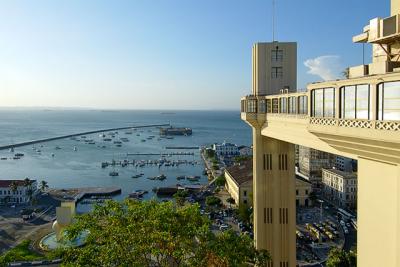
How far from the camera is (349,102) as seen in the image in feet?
22.0

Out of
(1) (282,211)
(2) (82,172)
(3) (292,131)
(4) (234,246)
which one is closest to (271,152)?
(1) (282,211)

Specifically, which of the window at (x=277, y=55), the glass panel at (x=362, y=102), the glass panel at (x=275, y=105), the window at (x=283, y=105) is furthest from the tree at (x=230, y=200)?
the glass panel at (x=362, y=102)

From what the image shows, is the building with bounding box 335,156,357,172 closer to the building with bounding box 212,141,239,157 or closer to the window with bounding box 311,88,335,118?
the building with bounding box 212,141,239,157

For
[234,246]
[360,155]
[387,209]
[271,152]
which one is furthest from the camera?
[271,152]

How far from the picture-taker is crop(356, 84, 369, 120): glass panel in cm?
621

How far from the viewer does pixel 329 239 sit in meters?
33.3

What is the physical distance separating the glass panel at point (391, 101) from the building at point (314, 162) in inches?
1998

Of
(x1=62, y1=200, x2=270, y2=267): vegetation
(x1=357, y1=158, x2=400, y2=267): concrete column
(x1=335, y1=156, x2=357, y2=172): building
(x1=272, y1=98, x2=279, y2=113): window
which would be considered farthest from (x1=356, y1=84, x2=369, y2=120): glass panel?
(x1=335, y1=156, x2=357, y2=172): building

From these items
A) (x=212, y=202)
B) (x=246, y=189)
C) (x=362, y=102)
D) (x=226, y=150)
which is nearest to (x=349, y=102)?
(x=362, y=102)

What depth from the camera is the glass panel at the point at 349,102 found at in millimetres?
6571

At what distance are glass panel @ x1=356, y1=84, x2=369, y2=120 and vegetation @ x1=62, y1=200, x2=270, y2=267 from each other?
4.80 metres

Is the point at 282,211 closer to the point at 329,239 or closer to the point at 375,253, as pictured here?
the point at 375,253

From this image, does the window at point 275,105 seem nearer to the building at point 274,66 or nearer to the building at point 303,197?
the building at point 274,66

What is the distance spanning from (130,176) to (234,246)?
61.0 m
